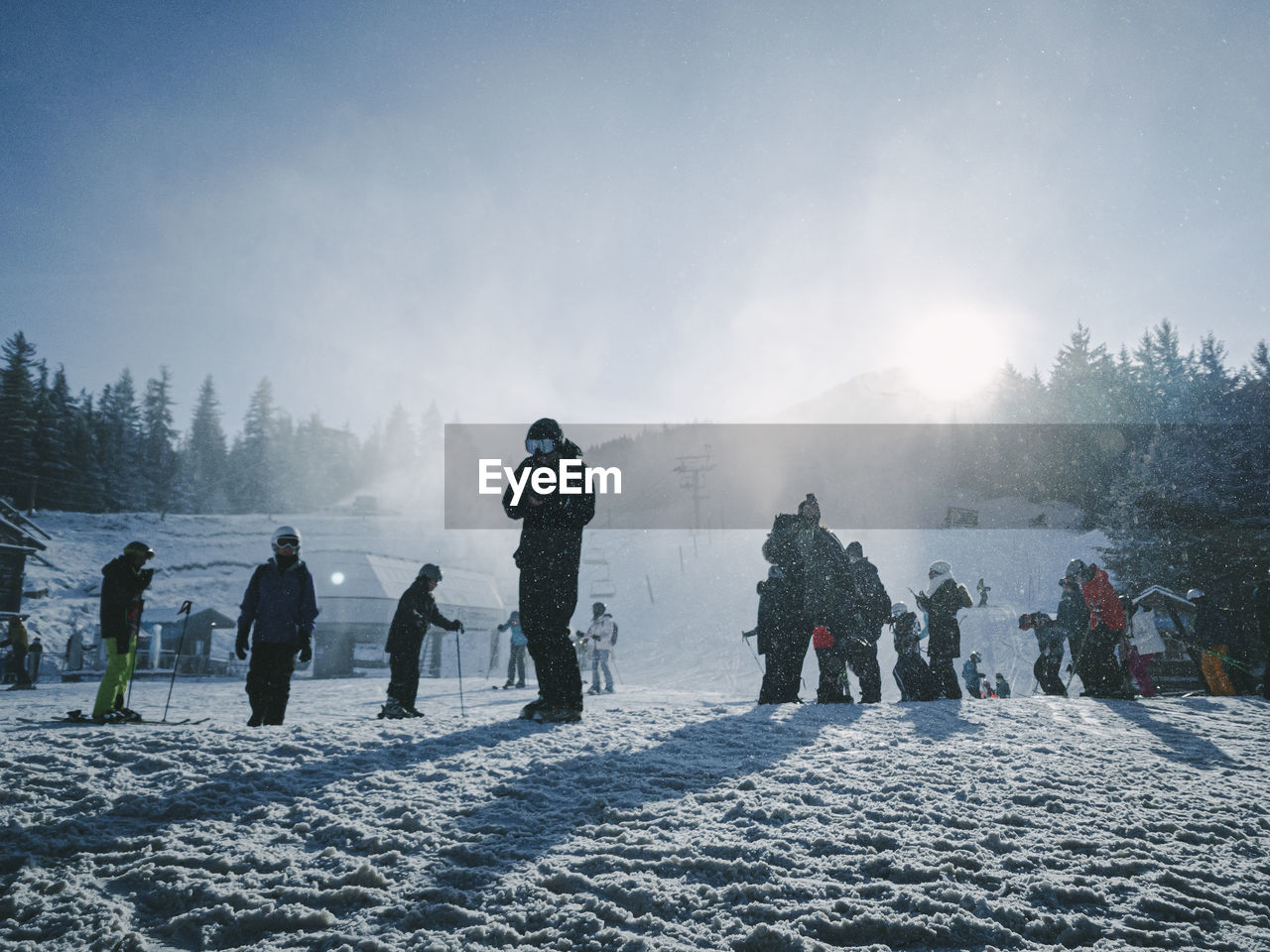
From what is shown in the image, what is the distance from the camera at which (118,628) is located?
5902mm

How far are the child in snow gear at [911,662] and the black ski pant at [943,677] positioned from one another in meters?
0.07

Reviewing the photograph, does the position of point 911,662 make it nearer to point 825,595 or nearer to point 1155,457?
point 825,595

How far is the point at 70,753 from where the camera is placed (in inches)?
121

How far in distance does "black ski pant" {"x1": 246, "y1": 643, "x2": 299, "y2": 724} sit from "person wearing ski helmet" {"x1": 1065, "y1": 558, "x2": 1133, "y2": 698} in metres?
8.88

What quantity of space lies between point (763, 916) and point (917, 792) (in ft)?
4.67

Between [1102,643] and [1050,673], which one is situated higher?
[1102,643]

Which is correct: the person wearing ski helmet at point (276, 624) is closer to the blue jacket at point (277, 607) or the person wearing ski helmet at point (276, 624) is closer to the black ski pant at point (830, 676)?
the blue jacket at point (277, 607)

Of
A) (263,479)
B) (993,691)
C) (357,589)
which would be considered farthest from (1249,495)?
(263,479)

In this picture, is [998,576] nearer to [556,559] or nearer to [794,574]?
[794,574]

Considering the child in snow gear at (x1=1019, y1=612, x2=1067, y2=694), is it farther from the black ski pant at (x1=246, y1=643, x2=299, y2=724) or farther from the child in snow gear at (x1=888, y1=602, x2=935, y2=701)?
the black ski pant at (x1=246, y1=643, x2=299, y2=724)

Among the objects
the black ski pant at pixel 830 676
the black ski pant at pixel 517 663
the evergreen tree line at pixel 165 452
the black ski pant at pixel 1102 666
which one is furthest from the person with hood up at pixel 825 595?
the evergreen tree line at pixel 165 452

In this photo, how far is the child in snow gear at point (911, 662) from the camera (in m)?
7.98

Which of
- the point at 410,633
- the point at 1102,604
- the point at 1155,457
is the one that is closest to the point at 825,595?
A: the point at 1102,604

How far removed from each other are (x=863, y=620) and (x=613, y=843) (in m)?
6.04
